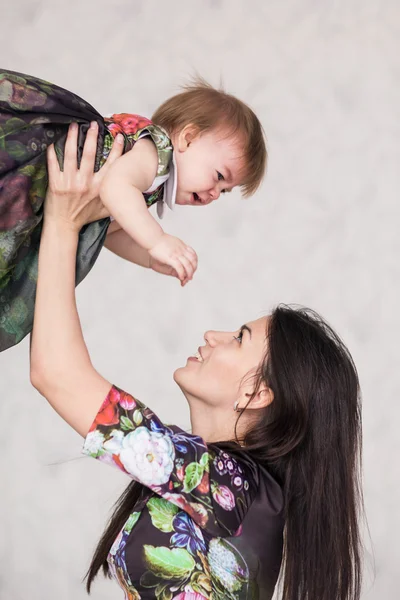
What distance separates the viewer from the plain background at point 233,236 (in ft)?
10.7

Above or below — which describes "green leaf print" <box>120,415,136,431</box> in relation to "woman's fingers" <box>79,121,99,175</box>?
below

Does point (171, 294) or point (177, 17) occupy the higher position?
point (177, 17)

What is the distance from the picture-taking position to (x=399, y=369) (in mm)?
3264

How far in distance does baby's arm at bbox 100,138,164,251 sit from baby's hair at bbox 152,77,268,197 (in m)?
0.30

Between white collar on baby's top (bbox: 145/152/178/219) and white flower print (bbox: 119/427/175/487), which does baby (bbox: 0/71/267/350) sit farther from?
white flower print (bbox: 119/427/175/487)

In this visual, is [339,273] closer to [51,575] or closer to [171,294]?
[171,294]

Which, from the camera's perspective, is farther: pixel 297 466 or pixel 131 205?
pixel 297 466

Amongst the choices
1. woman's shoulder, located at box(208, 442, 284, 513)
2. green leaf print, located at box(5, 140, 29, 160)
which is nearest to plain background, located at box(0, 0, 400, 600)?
woman's shoulder, located at box(208, 442, 284, 513)

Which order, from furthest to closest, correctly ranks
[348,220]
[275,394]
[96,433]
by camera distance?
[348,220]
[275,394]
[96,433]

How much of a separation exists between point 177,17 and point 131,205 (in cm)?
203

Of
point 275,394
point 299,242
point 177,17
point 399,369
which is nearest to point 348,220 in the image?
point 299,242

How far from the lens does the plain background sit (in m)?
3.26

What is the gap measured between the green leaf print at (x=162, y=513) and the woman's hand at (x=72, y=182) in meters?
0.53

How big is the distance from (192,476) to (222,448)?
0.68ft
